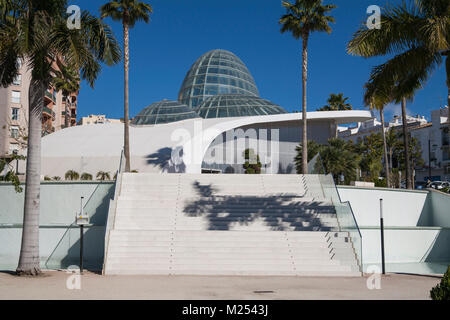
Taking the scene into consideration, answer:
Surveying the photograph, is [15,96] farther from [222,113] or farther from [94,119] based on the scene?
[94,119]

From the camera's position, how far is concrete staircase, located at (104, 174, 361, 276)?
14.3 m

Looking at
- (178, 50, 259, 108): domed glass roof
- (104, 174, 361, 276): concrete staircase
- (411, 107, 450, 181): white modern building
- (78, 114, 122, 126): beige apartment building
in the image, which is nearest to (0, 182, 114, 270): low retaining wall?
(104, 174, 361, 276): concrete staircase

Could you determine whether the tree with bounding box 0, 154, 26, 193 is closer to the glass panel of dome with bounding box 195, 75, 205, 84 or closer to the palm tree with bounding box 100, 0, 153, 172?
the palm tree with bounding box 100, 0, 153, 172

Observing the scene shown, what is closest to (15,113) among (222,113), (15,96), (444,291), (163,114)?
(15,96)

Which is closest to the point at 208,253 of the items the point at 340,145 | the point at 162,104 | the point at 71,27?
the point at 71,27

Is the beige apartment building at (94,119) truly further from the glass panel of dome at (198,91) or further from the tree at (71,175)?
the tree at (71,175)

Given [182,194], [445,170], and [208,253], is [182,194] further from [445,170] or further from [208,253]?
[445,170]

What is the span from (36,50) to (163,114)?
98.6ft

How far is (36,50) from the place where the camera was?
13.6 m

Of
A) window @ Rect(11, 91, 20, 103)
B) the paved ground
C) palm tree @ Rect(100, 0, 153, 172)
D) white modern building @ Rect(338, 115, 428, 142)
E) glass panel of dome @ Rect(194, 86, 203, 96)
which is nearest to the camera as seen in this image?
the paved ground

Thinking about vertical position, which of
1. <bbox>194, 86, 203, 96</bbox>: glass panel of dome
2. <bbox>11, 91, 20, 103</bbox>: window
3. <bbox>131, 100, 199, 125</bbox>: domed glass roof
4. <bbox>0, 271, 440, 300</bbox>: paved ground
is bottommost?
<bbox>0, 271, 440, 300</bbox>: paved ground

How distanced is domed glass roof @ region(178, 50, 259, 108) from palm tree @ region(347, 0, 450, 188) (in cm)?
4580

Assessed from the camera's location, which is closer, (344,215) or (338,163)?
(344,215)

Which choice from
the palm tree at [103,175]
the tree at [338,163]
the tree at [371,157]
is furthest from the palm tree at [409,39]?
the tree at [371,157]
